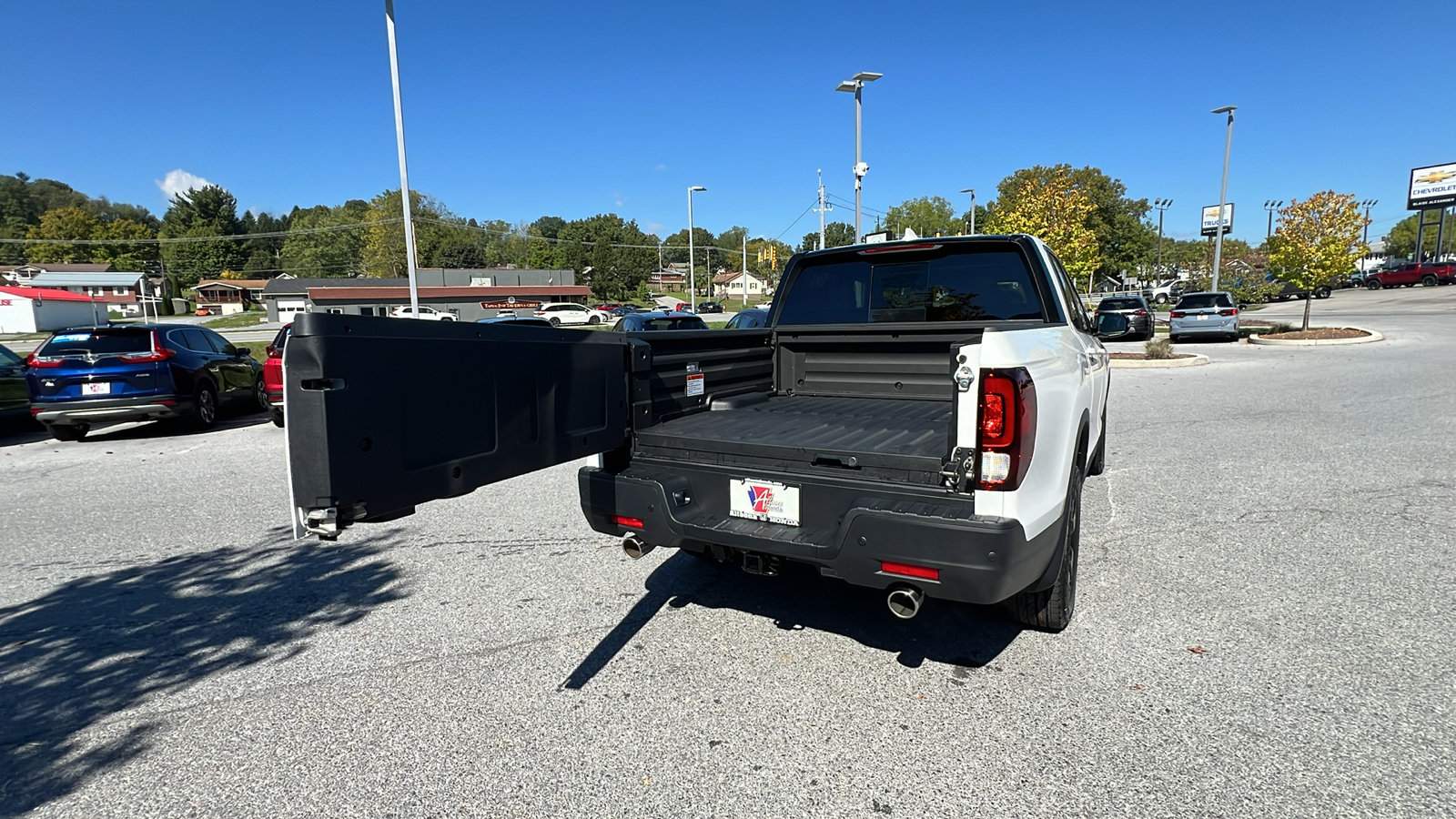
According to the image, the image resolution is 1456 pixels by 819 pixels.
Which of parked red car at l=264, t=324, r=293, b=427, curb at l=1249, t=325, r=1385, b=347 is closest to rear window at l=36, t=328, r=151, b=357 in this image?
parked red car at l=264, t=324, r=293, b=427

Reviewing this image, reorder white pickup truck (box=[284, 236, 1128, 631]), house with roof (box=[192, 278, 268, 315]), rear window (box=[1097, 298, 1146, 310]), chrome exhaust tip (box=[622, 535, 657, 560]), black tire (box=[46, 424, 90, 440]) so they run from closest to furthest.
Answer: white pickup truck (box=[284, 236, 1128, 631])
chrome exhaust tip (box=[622, 535, 657, 560])
black tire (box=[46, 424, 90, 440])
rear window (box=[1097, 298, 1146, 310])
house with roof (box=[192, 278, 268, 315])

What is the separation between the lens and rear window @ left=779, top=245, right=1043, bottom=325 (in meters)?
4.34

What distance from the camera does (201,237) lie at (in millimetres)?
101625

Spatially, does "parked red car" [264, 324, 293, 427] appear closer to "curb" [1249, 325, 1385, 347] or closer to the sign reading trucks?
"curb" [1249, 325, 1385, 347]

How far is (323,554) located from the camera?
4852 mm

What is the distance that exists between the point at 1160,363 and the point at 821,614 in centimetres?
1477

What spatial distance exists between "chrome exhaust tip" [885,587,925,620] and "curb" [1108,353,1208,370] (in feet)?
48.7

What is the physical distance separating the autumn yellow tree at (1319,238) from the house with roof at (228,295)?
103164 mm

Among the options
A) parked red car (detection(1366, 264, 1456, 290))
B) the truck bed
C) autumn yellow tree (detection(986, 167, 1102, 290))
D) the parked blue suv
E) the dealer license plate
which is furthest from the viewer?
parked red car (detection(1366, 264, 1456, 290))

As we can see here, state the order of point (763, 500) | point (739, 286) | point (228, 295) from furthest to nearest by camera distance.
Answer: point (739, 286), point (228, 295), point (763, 500)

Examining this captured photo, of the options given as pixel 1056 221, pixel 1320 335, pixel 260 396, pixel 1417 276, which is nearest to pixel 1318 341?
pixel 1320 335

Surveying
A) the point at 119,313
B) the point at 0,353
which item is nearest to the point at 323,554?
the point at 0,353

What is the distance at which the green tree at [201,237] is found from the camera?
332 feet

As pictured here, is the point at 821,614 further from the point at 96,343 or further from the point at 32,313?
the point at 32,313
